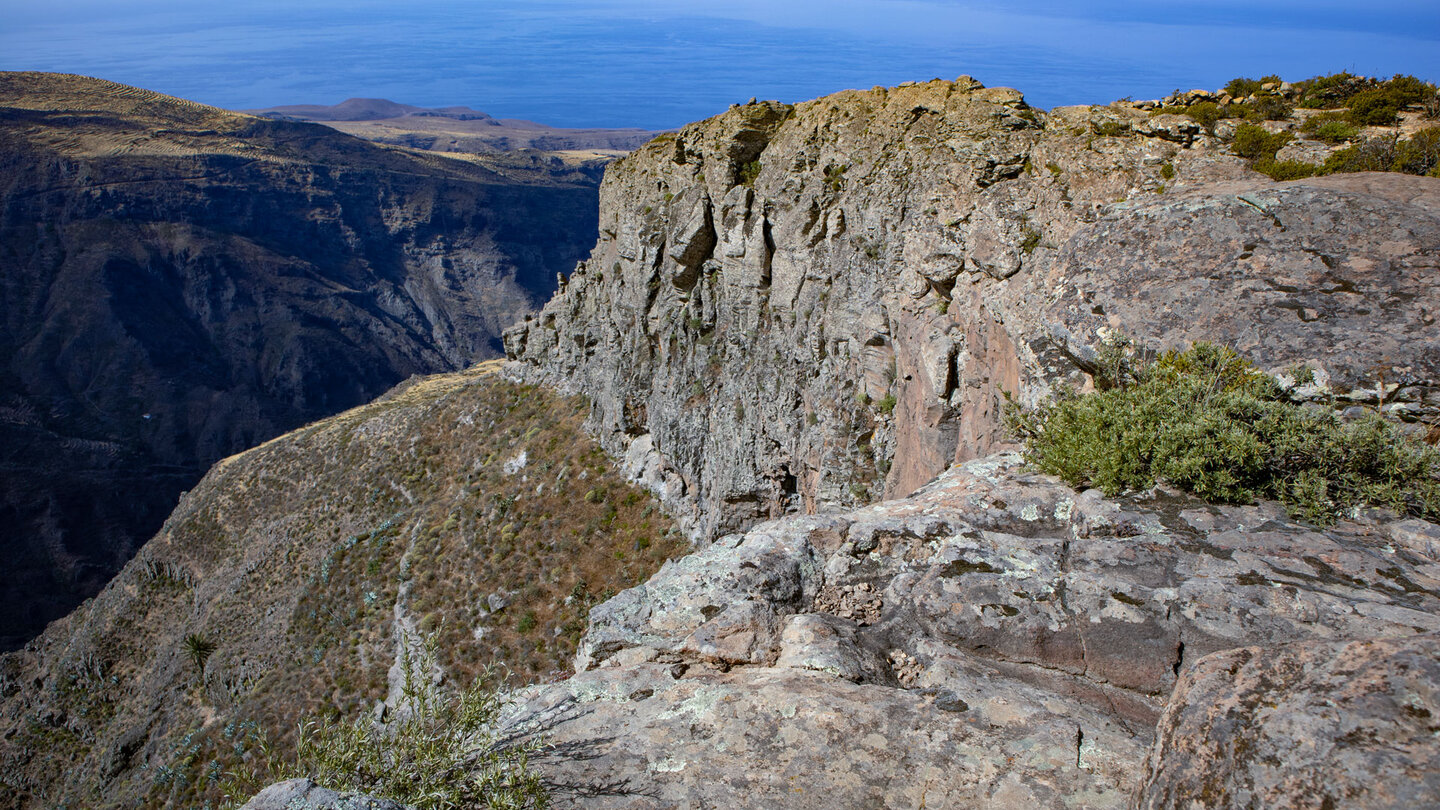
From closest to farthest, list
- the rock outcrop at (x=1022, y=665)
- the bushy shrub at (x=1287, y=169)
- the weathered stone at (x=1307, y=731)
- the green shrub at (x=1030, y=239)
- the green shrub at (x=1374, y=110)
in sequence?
the weathered stone at (x=1307, y=731) → the rock outcrop at (x=1022, y=665) → the bushy shrub at (x=1287, y=169) → the green shrub at (x=1374, y=110) → the green shrub at (x=1030, y=239)

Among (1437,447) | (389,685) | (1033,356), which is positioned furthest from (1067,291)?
(389,685)

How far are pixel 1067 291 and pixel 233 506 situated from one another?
2161 inches

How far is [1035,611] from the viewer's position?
541cm

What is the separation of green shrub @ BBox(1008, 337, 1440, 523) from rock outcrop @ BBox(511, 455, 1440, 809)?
0.70 ft

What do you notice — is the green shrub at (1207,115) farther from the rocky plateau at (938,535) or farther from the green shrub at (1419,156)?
the green shrub at (1419,156)

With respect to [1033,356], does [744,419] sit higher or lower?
lower

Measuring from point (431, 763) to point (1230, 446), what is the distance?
6.08 metres

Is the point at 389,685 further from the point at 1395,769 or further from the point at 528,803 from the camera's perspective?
the point at 1395,769

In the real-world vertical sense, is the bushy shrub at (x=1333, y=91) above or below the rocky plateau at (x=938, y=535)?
above

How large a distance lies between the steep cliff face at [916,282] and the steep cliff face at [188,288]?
257ft

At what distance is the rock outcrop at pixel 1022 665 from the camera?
9.75ft

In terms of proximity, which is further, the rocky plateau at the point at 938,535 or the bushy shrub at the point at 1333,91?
the bushy shrub at the point at 1333,91

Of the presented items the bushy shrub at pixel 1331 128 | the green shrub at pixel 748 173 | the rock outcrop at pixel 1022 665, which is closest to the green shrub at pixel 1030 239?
the bushy shrub at pixel 1331 128

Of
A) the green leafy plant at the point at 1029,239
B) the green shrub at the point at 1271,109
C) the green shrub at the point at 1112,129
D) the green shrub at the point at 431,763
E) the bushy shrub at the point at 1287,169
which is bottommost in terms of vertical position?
the green shrub at the point at 431,763
